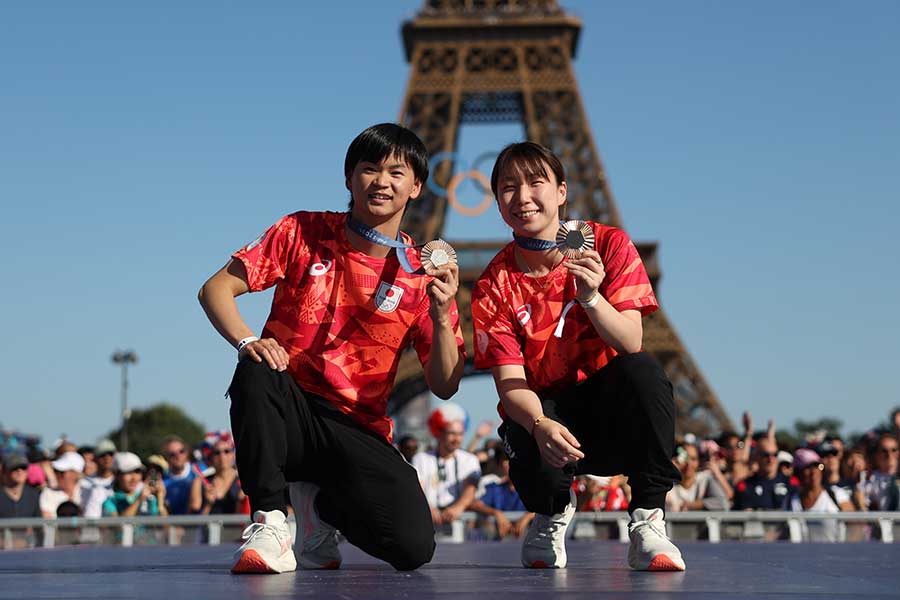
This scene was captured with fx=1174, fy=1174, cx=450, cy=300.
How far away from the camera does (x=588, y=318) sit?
3783mm

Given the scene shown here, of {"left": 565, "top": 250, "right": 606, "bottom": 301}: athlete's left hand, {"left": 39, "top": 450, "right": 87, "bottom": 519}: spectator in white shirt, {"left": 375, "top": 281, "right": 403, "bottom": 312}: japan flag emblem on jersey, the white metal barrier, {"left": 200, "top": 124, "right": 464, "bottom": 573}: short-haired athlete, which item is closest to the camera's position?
{"left": 565, "top": 250, "right": 606, "bottom": 301}: athlete's left hand

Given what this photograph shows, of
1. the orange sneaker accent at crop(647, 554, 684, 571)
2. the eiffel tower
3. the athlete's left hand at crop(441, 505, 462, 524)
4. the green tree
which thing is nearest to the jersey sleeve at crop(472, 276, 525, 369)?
the orange sneaker accent at crop(647, 554, 684, 571)

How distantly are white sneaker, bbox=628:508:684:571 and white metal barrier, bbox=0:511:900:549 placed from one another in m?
3.48

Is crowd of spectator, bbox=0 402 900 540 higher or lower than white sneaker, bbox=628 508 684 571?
higher

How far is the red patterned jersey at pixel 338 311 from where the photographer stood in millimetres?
3838

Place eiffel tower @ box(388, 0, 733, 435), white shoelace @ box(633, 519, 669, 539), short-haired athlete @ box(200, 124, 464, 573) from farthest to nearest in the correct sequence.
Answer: eiffel tower @ box(388, 0, 733, 435), short-haired athlete @ box(200, 124, 464, 573), white shoelace @ box(633, 519, 669, 539)

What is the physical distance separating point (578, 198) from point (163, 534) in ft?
88.7

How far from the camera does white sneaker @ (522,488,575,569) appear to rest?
13.0 feet

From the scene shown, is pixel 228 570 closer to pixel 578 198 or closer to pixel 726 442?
pixel 726 442

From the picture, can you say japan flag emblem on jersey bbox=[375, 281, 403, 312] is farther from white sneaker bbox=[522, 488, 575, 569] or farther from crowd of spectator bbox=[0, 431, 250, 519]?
crowd of spectator bbox=[0, 431, 250, 519]

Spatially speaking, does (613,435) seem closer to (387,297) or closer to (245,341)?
(387,297)

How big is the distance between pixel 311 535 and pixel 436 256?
1128 mm

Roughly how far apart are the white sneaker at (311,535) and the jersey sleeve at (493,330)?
772mm

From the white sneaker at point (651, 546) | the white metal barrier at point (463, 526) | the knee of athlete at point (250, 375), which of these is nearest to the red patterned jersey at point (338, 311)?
the knee of athlete at point (250, 375)
